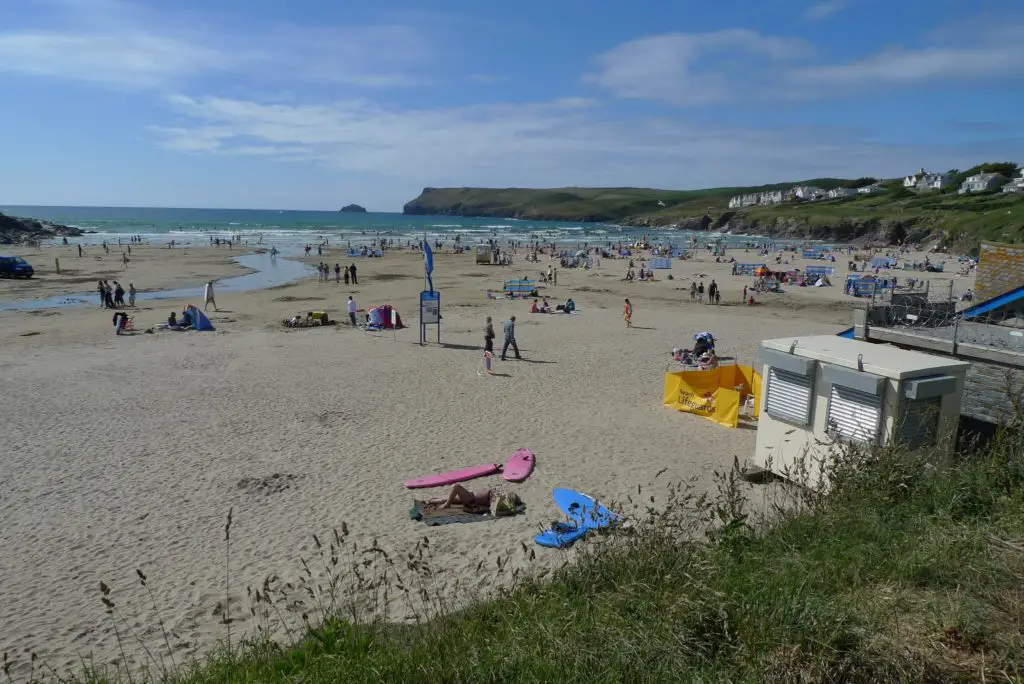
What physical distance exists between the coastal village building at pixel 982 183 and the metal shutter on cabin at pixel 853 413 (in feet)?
472

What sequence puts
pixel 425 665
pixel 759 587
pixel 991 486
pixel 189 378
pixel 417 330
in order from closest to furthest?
pixel 425 665
pixel 759 587
pixel 991 486
pixel 189 378
pixel 417 330

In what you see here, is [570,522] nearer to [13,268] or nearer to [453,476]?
[453,476]

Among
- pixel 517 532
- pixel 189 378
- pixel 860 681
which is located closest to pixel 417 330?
pixel 189 378

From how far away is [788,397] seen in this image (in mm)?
9375

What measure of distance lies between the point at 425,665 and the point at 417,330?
20668mm

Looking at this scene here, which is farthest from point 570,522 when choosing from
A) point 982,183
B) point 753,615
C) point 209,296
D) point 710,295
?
point 982,183

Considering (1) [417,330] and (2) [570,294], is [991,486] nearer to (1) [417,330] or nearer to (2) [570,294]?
(1) [417,330]

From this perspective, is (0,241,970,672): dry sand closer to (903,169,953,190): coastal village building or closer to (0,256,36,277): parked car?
(0,256,36,277): parked car

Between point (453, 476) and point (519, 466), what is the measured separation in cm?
116

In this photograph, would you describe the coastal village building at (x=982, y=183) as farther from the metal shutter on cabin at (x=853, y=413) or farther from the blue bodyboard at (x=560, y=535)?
the blue bodyboard at (x=560, y=535)

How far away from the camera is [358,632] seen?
429 centimetres

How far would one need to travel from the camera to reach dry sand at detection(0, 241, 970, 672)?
7.36 meters

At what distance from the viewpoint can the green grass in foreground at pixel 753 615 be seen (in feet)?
10.8

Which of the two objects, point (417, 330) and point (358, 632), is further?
point (417, 330)
